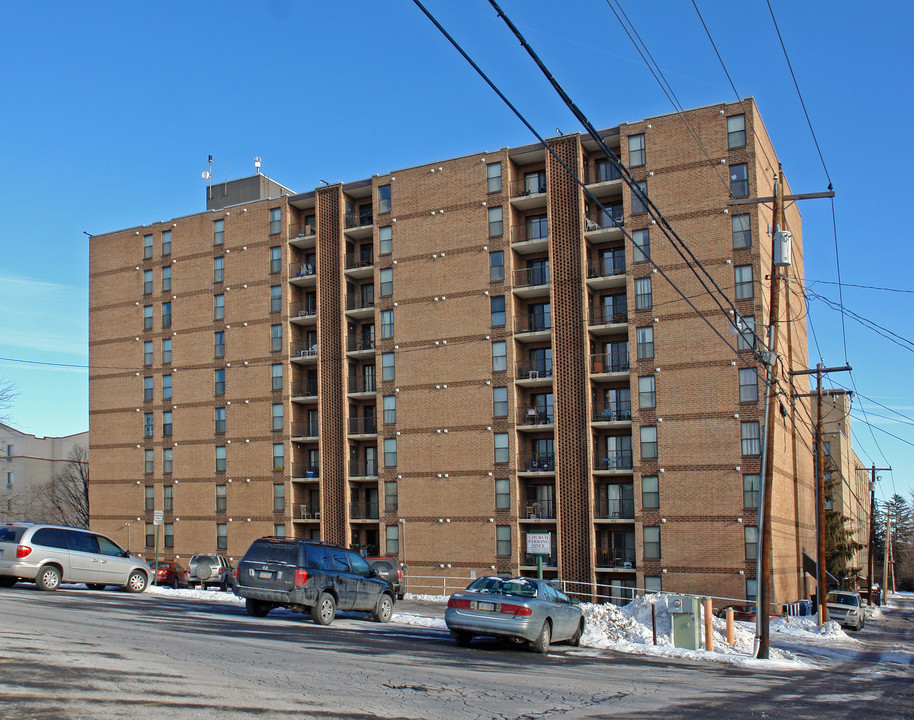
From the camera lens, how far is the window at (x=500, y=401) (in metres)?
49.2

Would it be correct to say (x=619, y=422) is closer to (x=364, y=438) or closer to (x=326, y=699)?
(x=364, y=438)

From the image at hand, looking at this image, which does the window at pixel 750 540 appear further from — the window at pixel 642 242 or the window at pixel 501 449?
the window at pixel 642 242

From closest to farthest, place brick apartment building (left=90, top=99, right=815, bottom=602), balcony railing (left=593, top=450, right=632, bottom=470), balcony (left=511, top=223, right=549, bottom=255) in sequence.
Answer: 1. brick apartment building (left=90, top=99, right=815, bottom=602)
2. balcony railing (left=593, top=450, right=632, bottom=470)
3. balcony (left=511, top=223, right=549, bottom=255)

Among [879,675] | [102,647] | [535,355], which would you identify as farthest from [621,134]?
[102,647]

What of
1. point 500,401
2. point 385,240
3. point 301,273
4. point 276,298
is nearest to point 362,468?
point 500,401

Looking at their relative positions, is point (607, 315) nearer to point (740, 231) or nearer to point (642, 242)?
point (642, 242)

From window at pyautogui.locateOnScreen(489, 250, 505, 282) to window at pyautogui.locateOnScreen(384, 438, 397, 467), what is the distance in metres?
11.0

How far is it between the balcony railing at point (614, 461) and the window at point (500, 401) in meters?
5.51

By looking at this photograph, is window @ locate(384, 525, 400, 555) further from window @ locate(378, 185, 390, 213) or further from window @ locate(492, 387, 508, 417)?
window @ locate(378, 185, 390, 213)

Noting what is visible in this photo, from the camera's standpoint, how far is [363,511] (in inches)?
2124

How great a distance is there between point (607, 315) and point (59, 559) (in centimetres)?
3183

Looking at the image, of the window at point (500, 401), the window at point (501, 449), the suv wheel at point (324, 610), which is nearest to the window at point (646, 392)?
the window at point (500, 401)

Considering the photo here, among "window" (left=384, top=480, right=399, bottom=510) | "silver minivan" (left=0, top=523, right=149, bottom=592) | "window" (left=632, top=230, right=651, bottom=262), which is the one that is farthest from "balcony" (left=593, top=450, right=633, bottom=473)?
"silver minivan" (left=0, top=523, right=149, bottom=592)

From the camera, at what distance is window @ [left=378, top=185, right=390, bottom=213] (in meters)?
54.0
